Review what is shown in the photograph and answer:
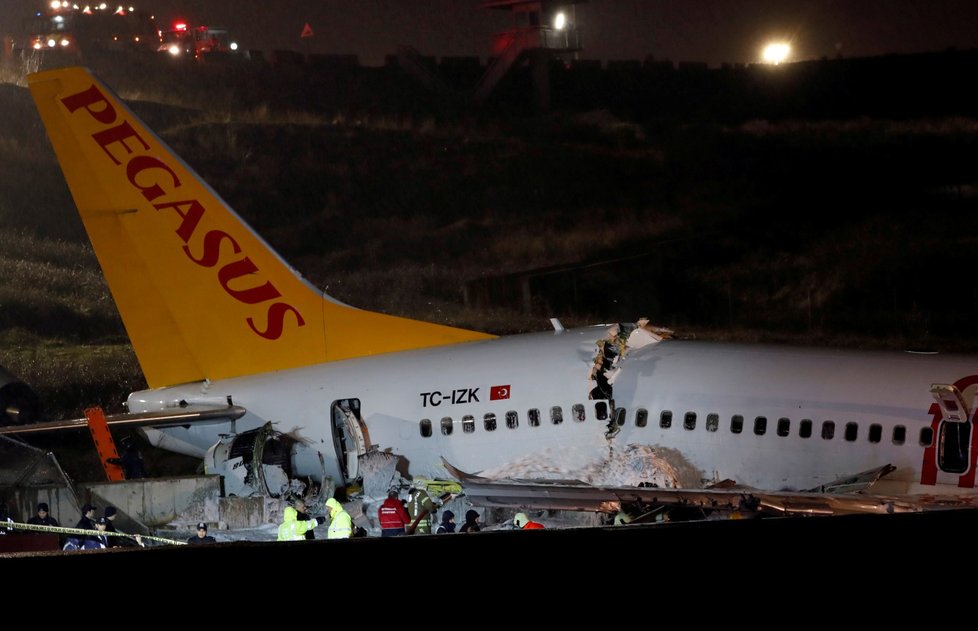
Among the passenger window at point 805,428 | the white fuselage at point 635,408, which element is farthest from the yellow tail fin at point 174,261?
the passenger window at point 805,428

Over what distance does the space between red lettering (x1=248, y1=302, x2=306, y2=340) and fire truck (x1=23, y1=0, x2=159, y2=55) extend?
44320 millimetres

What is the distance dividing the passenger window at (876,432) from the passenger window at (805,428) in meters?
0.79

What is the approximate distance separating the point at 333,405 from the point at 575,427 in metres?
3.83

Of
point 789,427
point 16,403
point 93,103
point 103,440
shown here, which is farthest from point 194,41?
point 789,427

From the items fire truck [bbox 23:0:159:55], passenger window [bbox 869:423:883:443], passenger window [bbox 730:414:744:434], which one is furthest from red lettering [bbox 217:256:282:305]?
fire truck [bbox 23:0:159:55]

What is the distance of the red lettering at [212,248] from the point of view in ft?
60.2

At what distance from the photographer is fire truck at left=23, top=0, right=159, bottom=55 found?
60688 mm

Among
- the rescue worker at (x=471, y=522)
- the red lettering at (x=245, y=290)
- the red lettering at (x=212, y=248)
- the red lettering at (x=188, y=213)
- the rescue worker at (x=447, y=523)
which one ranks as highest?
the red lettering at (x=188, y=213)

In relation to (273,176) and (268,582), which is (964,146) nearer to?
(273,176)

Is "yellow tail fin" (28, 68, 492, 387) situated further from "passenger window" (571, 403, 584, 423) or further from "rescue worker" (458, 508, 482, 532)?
"rescue worker" (458, 508, 482, 532)

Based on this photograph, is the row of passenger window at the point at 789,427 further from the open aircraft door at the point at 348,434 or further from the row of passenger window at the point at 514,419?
the open aircraft door at the point at 348,434

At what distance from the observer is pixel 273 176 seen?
44.9 m

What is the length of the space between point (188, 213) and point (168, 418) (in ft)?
11.5

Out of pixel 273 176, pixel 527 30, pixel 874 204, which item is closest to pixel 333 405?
pixel 273 176
